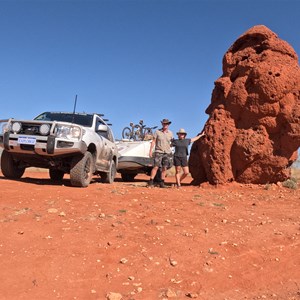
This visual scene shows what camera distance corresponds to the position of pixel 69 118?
959 cm

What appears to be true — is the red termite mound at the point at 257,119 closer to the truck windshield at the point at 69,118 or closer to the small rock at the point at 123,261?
the truck windshield at the point at 69,118

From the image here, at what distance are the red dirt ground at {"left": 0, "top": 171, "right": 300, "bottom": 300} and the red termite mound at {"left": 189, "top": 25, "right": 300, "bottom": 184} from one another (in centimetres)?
284

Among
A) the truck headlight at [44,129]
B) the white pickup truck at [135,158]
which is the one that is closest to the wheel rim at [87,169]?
the truck headlight at [44,129]

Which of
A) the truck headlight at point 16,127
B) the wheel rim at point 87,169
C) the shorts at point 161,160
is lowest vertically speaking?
the wheel rim at point 87,169

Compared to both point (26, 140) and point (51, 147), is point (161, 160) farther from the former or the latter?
point (26, 140)

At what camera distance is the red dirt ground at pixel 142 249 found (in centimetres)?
348

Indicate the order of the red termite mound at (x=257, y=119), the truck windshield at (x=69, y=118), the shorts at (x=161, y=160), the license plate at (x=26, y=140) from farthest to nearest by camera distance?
the shorts at (x=161, y=160), the truck windshield at (x=69, y=118), the red termite mound at (x=257, y=119), the license plate at (x=26, y=140)

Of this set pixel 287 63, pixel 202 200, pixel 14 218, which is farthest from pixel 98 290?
pixel 287 63

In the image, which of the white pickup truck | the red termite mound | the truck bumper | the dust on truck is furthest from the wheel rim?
the white pickup truck

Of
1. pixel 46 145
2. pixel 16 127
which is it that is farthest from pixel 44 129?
pixel 16 127

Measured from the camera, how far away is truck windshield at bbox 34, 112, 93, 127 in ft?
31.1

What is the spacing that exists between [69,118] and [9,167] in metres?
1.89

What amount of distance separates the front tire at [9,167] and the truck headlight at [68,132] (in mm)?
1693

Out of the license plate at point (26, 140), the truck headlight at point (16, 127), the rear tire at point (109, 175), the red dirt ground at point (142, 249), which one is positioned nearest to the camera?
the red dirt ground at point (142, 249)
